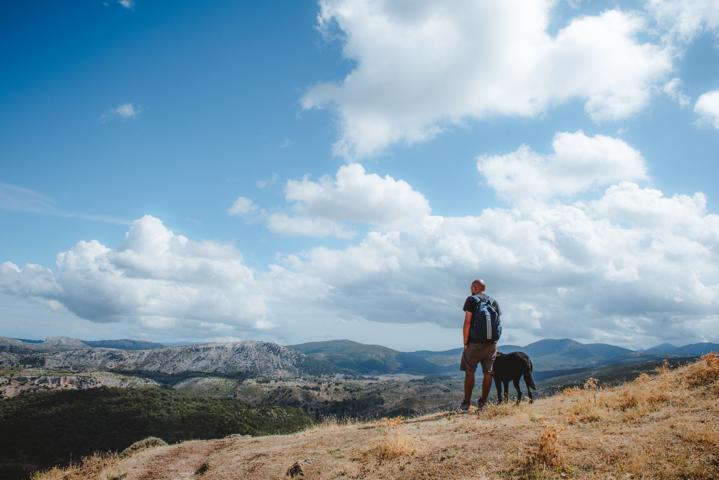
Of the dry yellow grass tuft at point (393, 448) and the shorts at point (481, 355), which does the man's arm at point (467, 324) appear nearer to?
the shorts at point (481, 355)

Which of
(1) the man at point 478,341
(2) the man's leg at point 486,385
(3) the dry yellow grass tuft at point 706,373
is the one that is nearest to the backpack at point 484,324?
(1) the man at point 478,341

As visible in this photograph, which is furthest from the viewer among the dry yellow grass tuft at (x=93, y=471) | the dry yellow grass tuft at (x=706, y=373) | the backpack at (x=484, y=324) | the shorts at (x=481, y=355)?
the dry yellow grass tuft at (x=93, y=471)

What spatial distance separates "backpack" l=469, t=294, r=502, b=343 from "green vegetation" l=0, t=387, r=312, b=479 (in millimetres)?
120799

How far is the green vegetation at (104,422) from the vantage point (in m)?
118

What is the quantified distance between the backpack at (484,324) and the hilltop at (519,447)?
191 centimetres

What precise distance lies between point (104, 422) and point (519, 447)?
170281 millimetres

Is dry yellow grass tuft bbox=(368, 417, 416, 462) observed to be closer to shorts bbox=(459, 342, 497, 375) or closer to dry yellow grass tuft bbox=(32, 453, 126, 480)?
shorts bbox=(459, 342, 497, 375)

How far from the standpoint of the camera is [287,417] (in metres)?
164

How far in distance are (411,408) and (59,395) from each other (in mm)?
156077

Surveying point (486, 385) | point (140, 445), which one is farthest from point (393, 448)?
point (140, 445)

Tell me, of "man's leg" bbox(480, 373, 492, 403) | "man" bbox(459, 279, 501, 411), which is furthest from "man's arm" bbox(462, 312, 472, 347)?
"man's leg" bbox(480, 373, 492, 403)

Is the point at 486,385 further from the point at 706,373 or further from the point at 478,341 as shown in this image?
the point at 706,373

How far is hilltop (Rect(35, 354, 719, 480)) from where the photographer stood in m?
6.32

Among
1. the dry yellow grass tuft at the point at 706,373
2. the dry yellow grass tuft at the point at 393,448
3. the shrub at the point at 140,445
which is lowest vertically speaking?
the shrub at the point at 140,445
